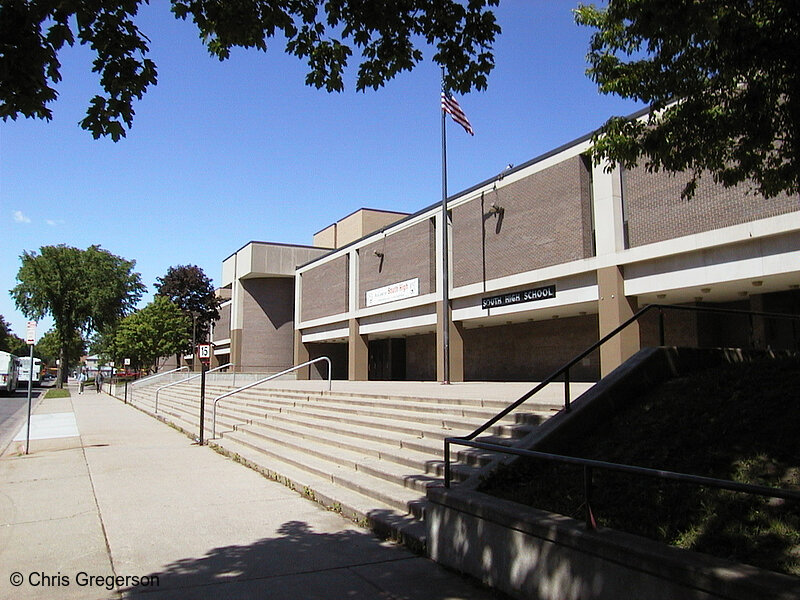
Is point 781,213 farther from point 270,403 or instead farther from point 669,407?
point 270,403

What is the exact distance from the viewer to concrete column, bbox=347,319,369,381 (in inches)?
1313

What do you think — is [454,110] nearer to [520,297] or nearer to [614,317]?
[520,297]

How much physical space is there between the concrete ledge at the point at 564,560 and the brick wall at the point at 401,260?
22573 millimetres

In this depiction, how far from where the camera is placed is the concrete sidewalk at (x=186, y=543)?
4797mm

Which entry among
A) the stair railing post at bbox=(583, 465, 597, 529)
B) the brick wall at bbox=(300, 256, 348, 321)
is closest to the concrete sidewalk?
the stair railing post at bbox=(583, 465, 597, 529)

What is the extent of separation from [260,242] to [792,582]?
144ft

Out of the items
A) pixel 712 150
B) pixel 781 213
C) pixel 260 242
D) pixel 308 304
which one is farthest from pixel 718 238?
pixel 260 242

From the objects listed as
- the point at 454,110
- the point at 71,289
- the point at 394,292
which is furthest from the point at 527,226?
the point at 71,289

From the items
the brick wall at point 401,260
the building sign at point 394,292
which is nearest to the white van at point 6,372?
the brick wall at point 401,260

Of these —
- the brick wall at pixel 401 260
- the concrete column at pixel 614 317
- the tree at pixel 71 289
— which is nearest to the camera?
the concrete column at pixel 614 317

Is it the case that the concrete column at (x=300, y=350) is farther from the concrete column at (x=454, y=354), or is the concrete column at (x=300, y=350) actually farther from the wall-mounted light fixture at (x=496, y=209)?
the wall-mounted light fixture at (x=496, y=209)

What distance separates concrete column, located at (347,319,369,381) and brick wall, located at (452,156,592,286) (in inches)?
383

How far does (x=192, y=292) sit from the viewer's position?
5916cm

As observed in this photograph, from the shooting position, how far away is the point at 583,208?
1991 cm
